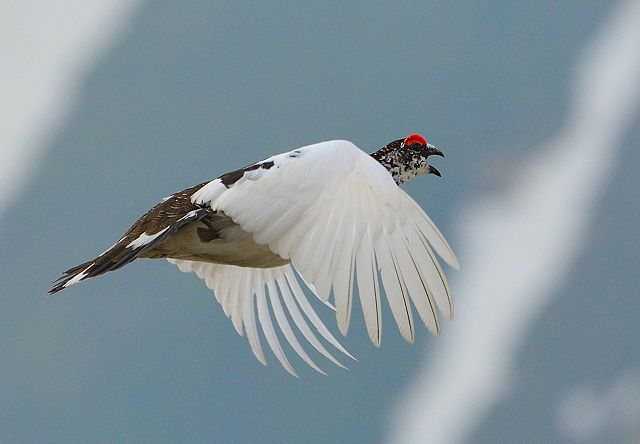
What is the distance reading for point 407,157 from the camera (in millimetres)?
3658

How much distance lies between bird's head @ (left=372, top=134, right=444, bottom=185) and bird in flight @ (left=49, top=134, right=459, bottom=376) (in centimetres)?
56

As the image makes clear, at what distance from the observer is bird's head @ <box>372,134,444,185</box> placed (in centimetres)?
365

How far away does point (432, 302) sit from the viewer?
2494 mm

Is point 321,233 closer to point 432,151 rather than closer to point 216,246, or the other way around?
point 216,246

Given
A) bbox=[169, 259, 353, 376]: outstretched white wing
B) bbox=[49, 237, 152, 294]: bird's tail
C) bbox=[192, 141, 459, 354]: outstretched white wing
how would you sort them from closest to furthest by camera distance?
bbox=[192, 141, 459, 354]: outstretched white wing
bbox=[49, 237, 152, 294]: bird's tail
bbox=[169, 259, 353, 376]: outstretched white wing

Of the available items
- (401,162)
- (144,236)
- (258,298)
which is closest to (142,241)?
(144,236)

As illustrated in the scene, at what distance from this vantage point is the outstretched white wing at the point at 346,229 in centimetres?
249

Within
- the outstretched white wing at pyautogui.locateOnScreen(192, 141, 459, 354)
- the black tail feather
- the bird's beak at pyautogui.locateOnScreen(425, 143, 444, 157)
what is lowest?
the outstretched white wing at pyautogui.locateOnScreen(192, 141, 459, 354)

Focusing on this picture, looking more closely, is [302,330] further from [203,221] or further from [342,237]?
[342,237]

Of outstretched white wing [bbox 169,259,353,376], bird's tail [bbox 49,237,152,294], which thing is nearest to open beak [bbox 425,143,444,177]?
outstretched white wing [bbox 169,259,353,376]

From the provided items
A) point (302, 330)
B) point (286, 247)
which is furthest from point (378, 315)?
point (302, 330)

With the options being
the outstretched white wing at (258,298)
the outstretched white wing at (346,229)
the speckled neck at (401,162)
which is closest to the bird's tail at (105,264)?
the outstretched white wing at (346,229)

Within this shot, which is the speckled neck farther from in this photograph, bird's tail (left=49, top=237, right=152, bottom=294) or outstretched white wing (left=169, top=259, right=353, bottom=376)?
bird's tail (left=49, top=237, right=152, bottom=294)

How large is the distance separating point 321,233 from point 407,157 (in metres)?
1.11
